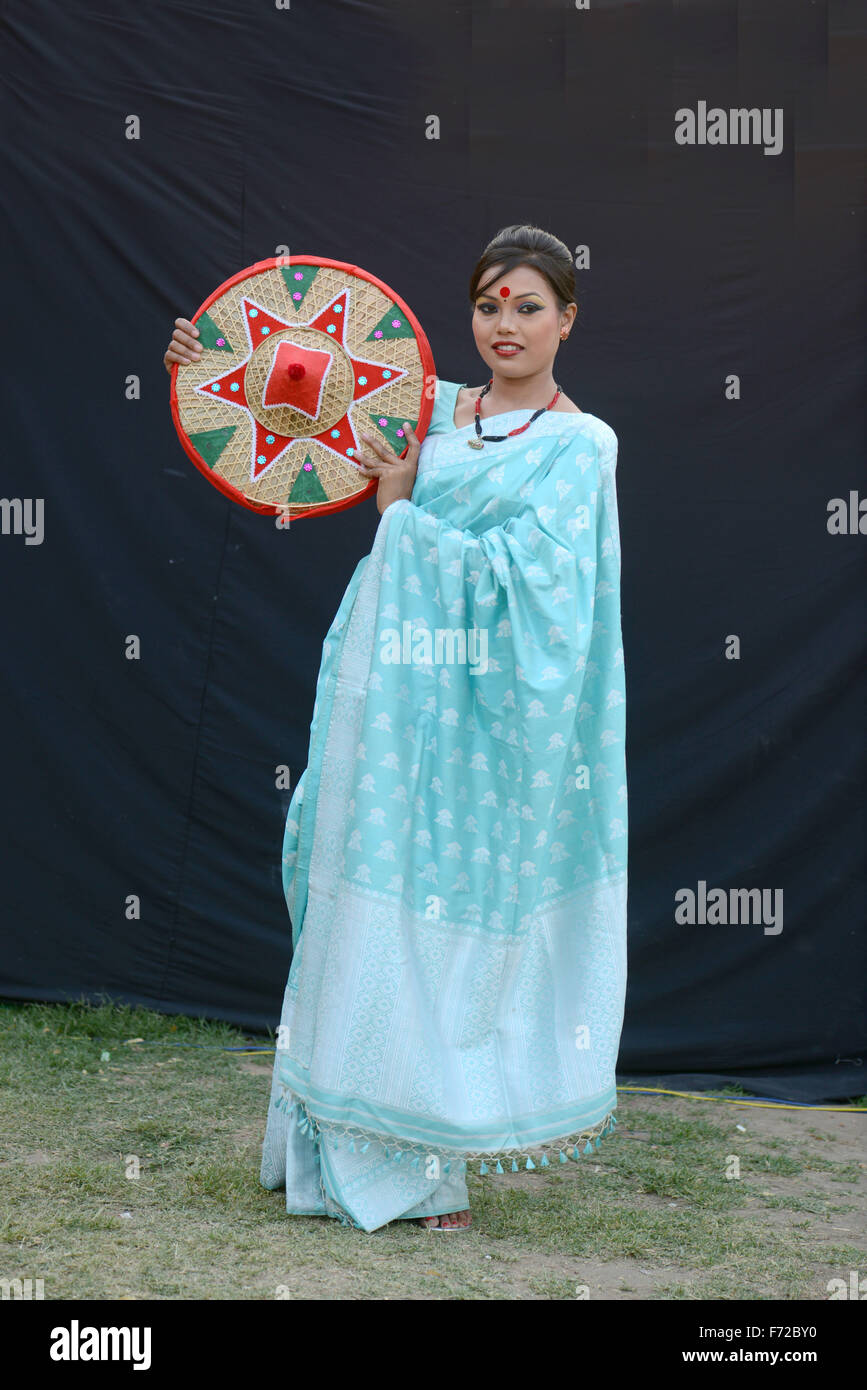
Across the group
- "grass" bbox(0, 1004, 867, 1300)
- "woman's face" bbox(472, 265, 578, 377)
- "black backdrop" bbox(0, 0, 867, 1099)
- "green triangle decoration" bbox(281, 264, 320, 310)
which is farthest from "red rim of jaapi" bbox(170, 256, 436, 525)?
"grass" bbox(0, 1004, 867, 1300)

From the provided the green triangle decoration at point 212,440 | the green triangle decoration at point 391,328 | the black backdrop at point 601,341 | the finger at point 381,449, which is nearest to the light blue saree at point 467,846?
the finger at point 381,449

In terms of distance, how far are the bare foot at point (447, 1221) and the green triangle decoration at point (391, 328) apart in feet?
6.00

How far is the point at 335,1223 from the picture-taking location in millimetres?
2820

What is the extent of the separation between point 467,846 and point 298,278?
1.25 metres

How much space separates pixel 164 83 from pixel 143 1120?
2946mm

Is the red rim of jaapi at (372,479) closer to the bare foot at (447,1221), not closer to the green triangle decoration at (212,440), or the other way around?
the green triangle decoration at (212,440)

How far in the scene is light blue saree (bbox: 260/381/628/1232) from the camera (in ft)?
8.95

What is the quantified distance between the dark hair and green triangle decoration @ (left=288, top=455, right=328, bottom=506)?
506 mm

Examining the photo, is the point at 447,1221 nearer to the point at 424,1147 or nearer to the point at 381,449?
the point at 424,1147

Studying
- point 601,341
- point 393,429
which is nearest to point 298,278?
point 393,429

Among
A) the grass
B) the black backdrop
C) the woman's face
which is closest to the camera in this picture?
the grass

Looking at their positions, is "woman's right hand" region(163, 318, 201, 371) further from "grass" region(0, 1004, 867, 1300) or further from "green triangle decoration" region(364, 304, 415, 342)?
"grass" region(0, 1004, 867, 1300)

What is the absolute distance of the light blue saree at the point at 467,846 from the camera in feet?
8.95

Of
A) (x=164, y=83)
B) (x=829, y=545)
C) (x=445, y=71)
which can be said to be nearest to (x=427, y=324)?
(x=445, y=71)
